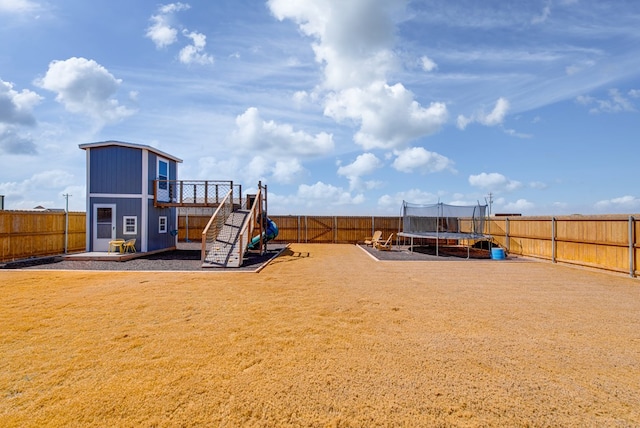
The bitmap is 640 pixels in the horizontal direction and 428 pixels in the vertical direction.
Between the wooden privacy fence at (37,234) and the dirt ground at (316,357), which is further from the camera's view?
the wooden privacy fence at (37,234)

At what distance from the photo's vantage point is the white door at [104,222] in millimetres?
14320

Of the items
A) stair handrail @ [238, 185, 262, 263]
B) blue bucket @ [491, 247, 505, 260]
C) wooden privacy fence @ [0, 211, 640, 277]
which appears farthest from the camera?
blue bucket @ [491, 247, 505, 260]

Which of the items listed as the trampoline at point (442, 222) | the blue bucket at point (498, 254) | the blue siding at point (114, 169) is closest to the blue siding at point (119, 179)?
the blue siding at point (114, 169)

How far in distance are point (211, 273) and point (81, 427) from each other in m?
7.58

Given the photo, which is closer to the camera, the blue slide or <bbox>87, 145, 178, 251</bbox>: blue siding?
<bbox>87, 145, 178, 251</bbox>: blue siding

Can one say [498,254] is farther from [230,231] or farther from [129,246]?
[129,246]

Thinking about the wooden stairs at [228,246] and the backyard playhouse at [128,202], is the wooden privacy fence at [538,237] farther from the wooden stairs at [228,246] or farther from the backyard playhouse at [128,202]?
the wooden stairs at [228,246]

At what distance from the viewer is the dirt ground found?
9.30 ft

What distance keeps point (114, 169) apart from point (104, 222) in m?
2.27

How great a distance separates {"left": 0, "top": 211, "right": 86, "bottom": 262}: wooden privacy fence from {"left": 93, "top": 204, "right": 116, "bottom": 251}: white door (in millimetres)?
1443

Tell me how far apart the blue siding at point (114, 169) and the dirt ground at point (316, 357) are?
726 centimetres

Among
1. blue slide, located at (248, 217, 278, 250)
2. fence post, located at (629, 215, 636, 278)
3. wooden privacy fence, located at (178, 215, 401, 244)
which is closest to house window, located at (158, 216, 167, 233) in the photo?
blue slide, located at (248, 217, 278, 250)

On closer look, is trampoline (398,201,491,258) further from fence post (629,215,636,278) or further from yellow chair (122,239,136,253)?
yellow chair (122,239,136,253)

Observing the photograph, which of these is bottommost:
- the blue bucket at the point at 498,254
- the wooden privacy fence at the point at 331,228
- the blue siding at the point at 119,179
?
the blue bucket at the point at 498,254
